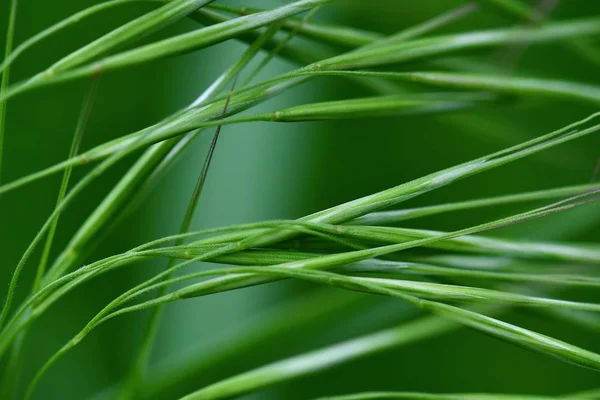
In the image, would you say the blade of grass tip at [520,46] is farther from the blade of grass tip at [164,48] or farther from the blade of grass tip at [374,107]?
the blade of grass tip at [164,48]

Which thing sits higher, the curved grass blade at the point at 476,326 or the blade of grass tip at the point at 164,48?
the blade of grass tip at the point at 164,48

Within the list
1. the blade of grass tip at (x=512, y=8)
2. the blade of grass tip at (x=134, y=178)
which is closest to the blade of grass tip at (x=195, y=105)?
the blade of grass tip at (x=134, y=178)

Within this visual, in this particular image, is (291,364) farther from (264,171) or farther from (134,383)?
(264,171)

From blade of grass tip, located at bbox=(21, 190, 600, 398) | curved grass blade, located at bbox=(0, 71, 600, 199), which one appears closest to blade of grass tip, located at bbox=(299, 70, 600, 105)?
curved grass blade, located at bbox=(0, 71, 600, 199)

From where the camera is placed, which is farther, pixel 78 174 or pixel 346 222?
pixel 78 174

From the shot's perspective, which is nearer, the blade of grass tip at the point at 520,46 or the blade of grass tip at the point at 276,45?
the blade of grass tip at the point at 276,45

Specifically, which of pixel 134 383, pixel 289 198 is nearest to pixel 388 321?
Answer: pixel 289 198

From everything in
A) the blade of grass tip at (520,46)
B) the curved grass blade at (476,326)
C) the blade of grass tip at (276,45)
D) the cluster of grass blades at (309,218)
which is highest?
the blade of grass tip at (520,46)

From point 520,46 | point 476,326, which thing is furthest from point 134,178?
point 520,46
